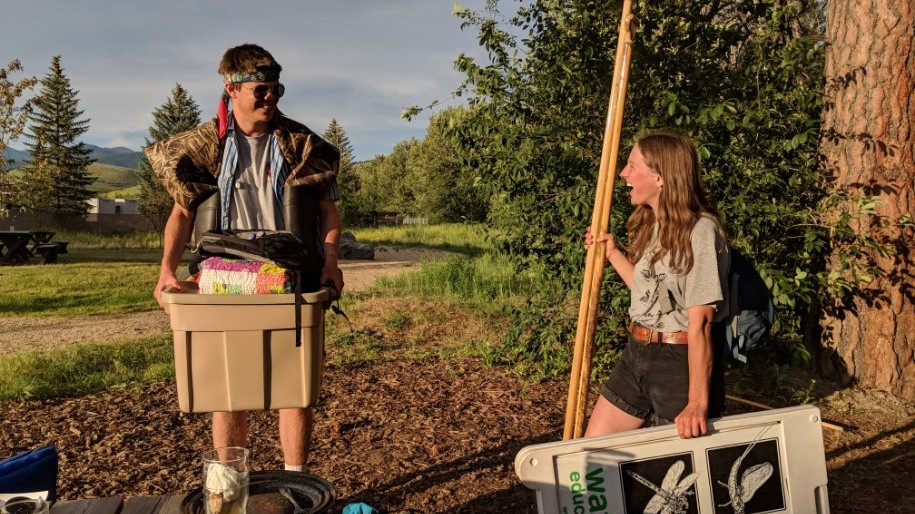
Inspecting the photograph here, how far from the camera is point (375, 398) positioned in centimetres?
550

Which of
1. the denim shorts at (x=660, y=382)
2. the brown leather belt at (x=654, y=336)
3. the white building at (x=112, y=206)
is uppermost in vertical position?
the white building at (x=112, y=206)

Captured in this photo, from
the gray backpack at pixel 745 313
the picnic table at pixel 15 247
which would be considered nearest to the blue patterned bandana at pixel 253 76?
the gray backpack at pixel 745 313

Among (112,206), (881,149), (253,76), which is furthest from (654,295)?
(112,206)

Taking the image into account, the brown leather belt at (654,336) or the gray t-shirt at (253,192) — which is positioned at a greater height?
the gray t-shirt at (253,192)

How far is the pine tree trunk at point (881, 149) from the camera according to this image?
5160 mm

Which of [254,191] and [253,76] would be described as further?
[254,191]

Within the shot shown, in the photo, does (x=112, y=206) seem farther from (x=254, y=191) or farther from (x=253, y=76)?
(x=253, y=76)

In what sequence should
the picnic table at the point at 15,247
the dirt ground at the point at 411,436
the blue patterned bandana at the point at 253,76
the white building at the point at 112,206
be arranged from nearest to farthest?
the blue patterned bandana at the point at 253,76 < the dirt ground at the point at 411,436 < the picnic table at the point at 15,247 < the white building at the point at 112,206

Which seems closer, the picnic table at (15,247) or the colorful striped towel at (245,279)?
the colorful striped towel at (245,279)

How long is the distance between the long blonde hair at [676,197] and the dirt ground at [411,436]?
1.75 m

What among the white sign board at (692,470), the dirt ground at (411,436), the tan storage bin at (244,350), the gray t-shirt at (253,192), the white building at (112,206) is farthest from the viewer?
the white building at (112,206)

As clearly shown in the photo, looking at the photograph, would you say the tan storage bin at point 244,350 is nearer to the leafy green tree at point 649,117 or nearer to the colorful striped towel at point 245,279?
the colorful striped towel at point 245,279

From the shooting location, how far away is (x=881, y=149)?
5.18 meters

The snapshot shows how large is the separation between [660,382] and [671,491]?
17.2 inches
